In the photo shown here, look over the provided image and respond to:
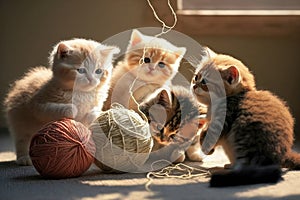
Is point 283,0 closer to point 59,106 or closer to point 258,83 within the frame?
point 258,83

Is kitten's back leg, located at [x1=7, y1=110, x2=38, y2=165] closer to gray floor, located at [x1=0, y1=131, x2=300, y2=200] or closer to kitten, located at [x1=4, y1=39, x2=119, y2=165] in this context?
kitten, located at [x1=4, y1=39, x2=119, y2=165]

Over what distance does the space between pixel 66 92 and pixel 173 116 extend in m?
0.43

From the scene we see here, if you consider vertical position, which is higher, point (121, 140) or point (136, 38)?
point (136, 38)

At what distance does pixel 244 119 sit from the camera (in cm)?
197

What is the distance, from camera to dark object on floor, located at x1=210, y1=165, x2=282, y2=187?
1.75 metres

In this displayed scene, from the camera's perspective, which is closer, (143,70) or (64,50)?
(64,50)

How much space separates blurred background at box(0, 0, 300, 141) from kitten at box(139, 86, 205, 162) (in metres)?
1.20

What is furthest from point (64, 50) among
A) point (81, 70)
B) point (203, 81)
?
point (203, 81)

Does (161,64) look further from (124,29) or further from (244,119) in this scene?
(124,29)

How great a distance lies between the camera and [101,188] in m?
1.79

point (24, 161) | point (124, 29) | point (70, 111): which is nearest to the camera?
point (70, 111)

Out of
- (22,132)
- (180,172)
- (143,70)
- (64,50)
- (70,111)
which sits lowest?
(180,172)

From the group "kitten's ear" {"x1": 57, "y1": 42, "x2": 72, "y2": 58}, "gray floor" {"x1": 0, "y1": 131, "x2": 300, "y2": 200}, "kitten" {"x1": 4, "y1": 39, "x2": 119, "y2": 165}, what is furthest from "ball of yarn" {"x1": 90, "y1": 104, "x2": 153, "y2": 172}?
"kitten's ear" {"x1": 57, "y1": 42, "x2": 72, "y2": 58}

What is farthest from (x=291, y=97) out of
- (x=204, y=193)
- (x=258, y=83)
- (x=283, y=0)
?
(x=204, y=193)
